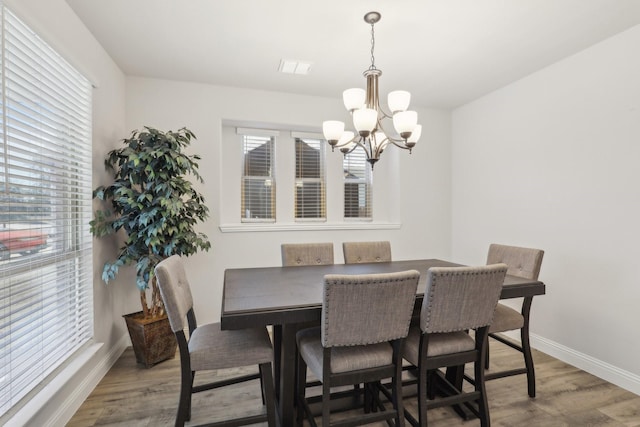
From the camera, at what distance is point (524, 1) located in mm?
2035

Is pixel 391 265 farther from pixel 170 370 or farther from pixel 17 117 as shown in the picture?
pixel 17 117

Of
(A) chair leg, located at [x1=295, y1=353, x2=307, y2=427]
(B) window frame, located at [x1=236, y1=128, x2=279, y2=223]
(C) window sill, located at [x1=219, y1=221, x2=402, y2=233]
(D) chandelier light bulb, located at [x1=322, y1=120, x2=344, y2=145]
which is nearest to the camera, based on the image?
(A) chair leg, located at [x1=295, y1=353, x2=307, y2=427]

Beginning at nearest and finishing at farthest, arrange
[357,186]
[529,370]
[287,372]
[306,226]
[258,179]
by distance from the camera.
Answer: [287,372], [529,370], [306,226], [258,179], [357,186]

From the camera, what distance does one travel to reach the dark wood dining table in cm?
154

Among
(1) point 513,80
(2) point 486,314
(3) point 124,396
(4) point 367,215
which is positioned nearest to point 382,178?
(4) point 367,215

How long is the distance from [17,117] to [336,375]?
2070mm

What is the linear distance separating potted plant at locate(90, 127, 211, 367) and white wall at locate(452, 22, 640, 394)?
3.17 meters

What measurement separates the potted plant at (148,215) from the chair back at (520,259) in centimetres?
258

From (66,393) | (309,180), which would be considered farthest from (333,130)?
(66,393)

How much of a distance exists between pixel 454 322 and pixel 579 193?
192 centimetres

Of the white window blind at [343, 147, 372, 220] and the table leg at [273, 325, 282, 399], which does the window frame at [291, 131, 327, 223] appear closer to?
the white window blind at [343, 147, 372, 220]

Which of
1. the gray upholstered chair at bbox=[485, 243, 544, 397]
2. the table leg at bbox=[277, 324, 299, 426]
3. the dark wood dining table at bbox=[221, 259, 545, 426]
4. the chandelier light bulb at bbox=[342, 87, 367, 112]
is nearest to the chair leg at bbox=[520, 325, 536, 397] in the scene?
the gray upholstered chair at bbox=[485, 243, 544, 397]

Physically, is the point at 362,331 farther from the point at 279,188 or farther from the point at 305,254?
the point at 279,188

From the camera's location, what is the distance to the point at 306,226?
145 inches
